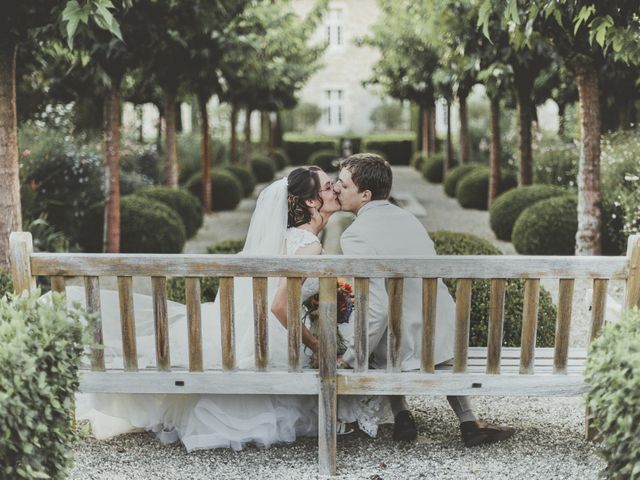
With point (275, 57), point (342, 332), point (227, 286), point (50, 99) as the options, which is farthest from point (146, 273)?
point (275, 57)

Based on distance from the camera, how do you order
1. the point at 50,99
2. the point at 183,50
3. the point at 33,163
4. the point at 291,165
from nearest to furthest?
the point at 33,163
the point at 183,50
the point at 50,99
the point at 291,165

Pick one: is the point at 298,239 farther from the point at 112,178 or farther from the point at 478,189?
the point at 478,189

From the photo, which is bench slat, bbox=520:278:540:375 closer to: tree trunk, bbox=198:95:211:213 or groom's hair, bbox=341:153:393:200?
groom's hair, bbox=341:153:393:200

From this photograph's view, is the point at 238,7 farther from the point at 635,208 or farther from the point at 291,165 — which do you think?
the point at 291,165

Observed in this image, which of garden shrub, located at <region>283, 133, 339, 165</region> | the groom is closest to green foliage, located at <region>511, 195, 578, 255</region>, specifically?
the groom

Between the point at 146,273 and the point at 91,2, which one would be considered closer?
the point at 146,273

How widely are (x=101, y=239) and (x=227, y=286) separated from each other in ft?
20.4

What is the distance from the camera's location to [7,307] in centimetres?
290

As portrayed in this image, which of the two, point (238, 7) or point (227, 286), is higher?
point (238, 7)

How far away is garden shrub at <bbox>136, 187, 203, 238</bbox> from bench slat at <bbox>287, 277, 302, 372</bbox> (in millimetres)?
7776

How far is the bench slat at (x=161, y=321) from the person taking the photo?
3.31m

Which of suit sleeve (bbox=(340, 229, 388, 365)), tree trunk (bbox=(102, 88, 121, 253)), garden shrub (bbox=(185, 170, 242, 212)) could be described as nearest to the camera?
suit sleeve (bbox=(340, 229, 388, 365))

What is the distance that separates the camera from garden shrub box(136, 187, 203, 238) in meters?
11.1

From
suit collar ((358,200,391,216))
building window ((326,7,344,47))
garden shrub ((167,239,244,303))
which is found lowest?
garden shrub ((167,239,244,303))
